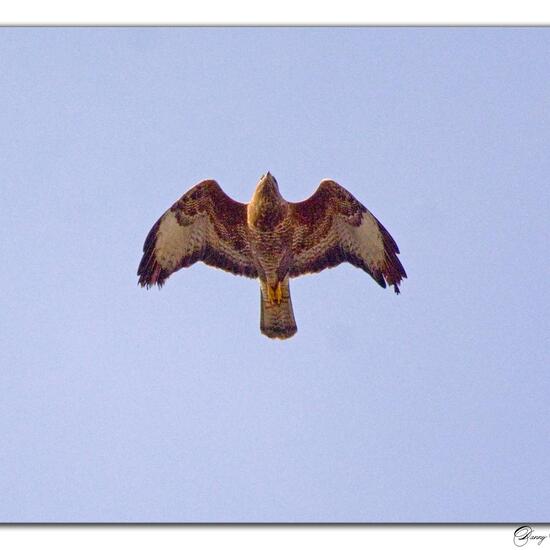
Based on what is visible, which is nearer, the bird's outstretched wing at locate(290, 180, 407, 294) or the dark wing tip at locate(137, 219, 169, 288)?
the dark wing tip at locate(137, 219, 169, 288)

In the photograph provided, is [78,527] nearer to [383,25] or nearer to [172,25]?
[172,25]

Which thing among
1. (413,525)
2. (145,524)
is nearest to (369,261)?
(413,525)

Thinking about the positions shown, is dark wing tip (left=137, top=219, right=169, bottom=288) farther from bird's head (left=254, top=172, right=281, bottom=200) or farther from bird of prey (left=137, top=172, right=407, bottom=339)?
bird's head (left=254, top=172, right=281, bottom=200)

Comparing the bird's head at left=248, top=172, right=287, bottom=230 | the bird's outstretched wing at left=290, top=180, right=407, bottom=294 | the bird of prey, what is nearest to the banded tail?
the bird of prey

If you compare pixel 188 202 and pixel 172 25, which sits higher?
pixel 172 25

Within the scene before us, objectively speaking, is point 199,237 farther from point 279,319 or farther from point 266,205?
point 279,319

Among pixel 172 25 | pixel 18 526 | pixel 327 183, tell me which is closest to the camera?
pixel 18 526

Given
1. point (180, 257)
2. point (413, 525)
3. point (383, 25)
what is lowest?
point (413, 525)
